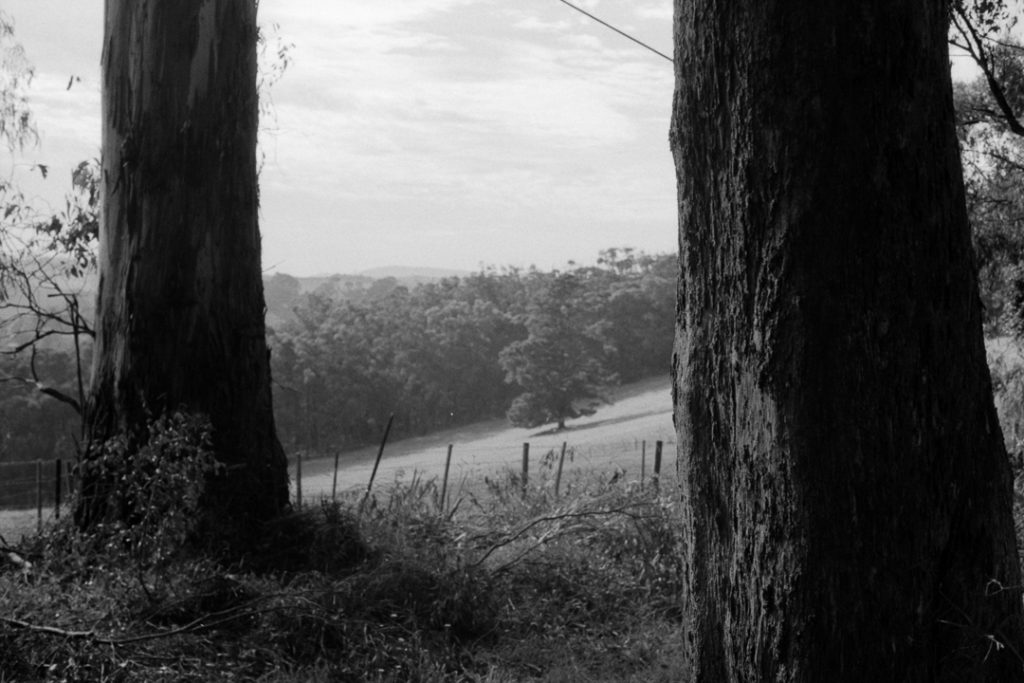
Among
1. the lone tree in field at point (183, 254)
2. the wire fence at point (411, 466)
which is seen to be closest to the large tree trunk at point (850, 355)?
the lone tree in field at point (183, 254)

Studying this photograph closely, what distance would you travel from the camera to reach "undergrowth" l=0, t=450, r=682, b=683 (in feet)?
13.9

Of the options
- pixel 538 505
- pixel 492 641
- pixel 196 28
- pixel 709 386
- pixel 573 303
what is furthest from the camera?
pixel 573 303

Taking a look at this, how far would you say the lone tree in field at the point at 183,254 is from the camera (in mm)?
5711

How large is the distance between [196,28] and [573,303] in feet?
99.7

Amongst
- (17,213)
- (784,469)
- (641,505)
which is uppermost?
Result: (17,213)

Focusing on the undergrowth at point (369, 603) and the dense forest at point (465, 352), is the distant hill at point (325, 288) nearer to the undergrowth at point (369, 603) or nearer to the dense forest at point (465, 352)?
the dense forest at point (465, 352)

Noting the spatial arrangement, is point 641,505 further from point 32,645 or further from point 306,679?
point 32,645

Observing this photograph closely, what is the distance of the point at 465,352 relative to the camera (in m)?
37.4

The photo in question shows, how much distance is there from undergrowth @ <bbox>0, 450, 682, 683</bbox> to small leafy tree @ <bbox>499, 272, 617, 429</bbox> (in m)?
29.6

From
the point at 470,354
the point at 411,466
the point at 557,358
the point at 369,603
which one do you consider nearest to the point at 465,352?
the point at 470,354

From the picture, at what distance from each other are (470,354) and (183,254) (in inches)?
1256

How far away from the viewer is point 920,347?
267 centimetres

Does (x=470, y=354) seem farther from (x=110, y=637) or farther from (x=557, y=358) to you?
(x=110, y=637)

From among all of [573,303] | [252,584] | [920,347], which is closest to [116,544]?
[252,584]
